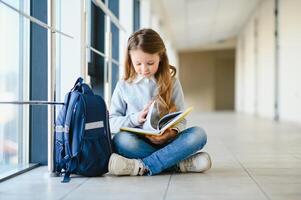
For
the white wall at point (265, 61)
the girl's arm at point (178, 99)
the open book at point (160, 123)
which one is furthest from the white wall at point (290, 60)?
the open book at point (160, 123)

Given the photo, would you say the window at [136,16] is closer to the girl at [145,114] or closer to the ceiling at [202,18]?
the ceiling at [202,18]

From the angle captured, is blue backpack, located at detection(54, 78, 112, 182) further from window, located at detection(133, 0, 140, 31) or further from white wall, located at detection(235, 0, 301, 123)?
white wall, located at detection(235, 0, 301, 123)

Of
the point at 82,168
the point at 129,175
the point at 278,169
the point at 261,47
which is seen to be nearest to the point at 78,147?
the point at 82,168

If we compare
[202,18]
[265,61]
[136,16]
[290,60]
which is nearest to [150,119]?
[136,16]

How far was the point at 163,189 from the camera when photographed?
1.50 metres

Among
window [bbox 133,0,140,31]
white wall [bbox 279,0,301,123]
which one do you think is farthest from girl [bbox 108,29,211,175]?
white wall [bbox 279,0,301,123]

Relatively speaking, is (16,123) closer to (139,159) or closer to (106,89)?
(139,159)

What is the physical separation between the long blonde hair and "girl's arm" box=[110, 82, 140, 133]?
9 cm

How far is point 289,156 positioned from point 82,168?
1255 mm

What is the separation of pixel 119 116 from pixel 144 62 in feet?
0.90

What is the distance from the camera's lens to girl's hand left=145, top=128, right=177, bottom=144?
5.99ft

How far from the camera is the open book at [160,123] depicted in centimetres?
173

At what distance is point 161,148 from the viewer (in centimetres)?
189

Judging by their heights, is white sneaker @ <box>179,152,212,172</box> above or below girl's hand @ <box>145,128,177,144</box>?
below
